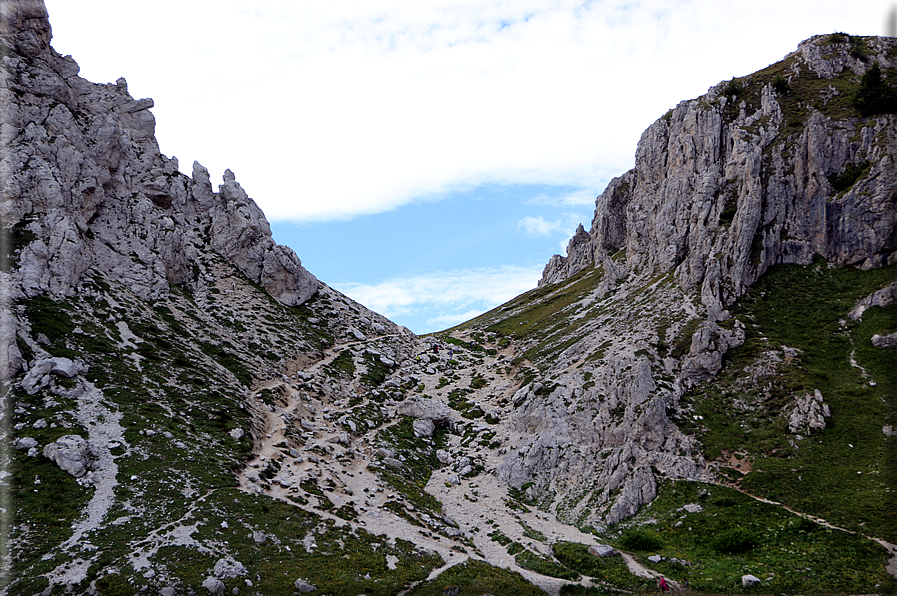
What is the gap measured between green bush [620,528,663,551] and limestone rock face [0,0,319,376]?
63.5 metres

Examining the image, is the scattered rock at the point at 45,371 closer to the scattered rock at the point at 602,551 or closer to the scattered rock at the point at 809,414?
the scattered rock at the point at 602,551

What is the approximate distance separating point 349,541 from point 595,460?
107 ft

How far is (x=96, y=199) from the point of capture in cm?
7356

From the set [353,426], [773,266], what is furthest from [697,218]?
[353,426]

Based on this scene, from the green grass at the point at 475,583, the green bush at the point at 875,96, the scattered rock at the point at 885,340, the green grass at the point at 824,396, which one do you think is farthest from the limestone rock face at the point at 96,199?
the green bush at the point at 875,96

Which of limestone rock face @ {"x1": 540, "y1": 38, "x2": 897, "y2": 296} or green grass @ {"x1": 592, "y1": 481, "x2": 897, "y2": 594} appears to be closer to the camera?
green grass @ {"x1": 592, "y1": 481, "x2": 897, "y2": 594}

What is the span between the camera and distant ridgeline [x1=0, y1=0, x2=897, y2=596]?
126 feet

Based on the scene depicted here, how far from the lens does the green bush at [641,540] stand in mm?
45531

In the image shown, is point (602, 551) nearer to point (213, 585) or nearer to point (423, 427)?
point (213, 585)

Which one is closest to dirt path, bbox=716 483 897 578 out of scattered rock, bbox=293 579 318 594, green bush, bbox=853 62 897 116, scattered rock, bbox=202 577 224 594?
scattered rock, bbox=293 579 318 594

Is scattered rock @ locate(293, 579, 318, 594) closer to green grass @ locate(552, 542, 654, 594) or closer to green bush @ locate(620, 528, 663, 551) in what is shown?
green grass @ locate(552, 542, 654, 594)

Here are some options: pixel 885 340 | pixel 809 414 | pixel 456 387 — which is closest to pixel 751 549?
pixel 809 414

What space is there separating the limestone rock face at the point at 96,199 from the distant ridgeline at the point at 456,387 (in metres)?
0.42

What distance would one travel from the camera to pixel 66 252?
202ft
